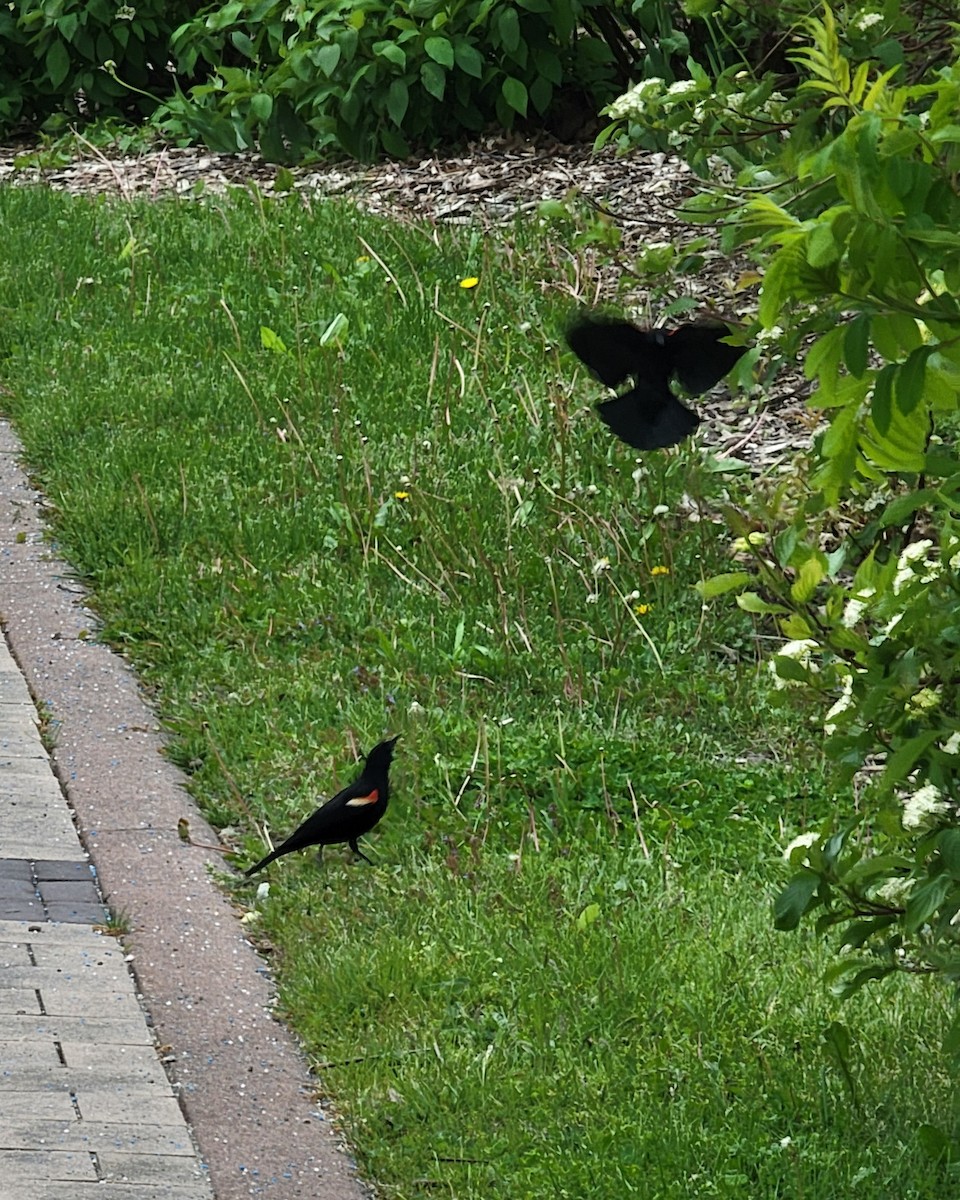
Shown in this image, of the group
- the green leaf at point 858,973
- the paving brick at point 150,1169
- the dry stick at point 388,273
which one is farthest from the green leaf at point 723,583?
the dry stick at point 388,273

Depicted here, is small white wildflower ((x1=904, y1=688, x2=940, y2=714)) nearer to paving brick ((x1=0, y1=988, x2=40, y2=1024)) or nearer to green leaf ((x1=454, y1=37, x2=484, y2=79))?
paving brick ((x1=0, y1=988, x2=40, y2=1024))

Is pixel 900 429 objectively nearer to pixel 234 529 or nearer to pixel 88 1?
pixel 234 529

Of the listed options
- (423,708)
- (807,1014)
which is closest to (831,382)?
(807,1014)

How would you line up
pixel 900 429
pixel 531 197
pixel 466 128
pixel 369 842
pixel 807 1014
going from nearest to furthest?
pixel 900 429 < pixel 807 1014 < pixel 369 842 < pixel 531 197 < pixel 466 128

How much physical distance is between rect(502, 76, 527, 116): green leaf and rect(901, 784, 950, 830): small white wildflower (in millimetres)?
7016

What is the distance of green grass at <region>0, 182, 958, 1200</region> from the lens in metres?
3.67

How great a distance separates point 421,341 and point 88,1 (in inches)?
174

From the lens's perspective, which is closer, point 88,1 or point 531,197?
point 531,197

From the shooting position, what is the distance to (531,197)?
363 inches

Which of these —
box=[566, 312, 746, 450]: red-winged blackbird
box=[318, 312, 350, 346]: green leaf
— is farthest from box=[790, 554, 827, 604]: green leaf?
box=[318, 312, 350, 346]: green leaf

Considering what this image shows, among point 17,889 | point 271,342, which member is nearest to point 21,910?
point 17,889

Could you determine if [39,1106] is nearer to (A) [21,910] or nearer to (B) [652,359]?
(A) [21,910]

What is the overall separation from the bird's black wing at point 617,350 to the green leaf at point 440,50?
5.69 m

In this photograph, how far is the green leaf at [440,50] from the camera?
930cm
